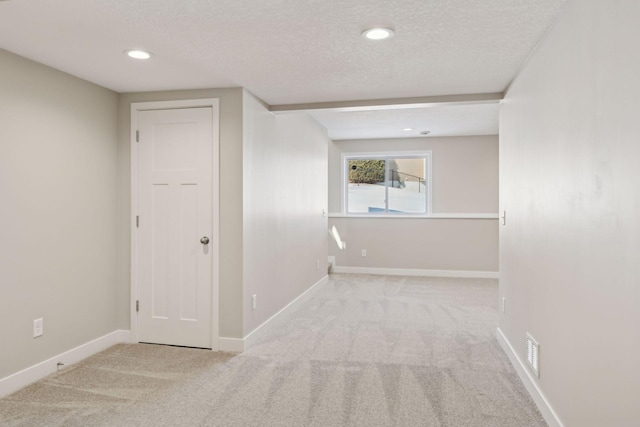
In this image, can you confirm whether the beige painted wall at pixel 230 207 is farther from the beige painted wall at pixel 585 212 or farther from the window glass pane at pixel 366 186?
the window glass pane at pixel 366 186

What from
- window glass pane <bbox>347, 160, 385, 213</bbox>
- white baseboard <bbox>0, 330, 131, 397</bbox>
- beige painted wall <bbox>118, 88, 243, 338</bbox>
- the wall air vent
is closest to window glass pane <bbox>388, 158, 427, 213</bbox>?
window glass pane <bbox>347, 160, 385, 213</bbox>

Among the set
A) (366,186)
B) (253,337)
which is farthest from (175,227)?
(366,186)

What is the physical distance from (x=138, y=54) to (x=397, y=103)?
221cm

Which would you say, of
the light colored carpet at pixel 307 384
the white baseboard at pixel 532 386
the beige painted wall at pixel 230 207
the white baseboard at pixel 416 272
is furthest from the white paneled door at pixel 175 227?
the white baseboard at pixel 416 272

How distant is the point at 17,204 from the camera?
2.88 metres

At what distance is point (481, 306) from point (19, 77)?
487cm

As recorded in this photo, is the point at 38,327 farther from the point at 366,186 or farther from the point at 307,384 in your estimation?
the point at 366,186

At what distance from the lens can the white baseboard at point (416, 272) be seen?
7.11 meters

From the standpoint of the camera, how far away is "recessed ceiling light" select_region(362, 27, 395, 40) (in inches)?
95.7

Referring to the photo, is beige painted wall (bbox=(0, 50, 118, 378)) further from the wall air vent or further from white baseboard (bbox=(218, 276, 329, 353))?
the wall air vent

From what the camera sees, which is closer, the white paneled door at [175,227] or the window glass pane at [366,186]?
the white paneled door at [175,227]

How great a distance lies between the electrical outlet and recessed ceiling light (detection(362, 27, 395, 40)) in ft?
9.31

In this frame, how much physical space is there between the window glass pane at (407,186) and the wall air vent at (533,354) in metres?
4.71

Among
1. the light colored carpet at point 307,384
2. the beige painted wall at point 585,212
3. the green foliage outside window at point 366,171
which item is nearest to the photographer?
the beige painted wall at point 585,212
